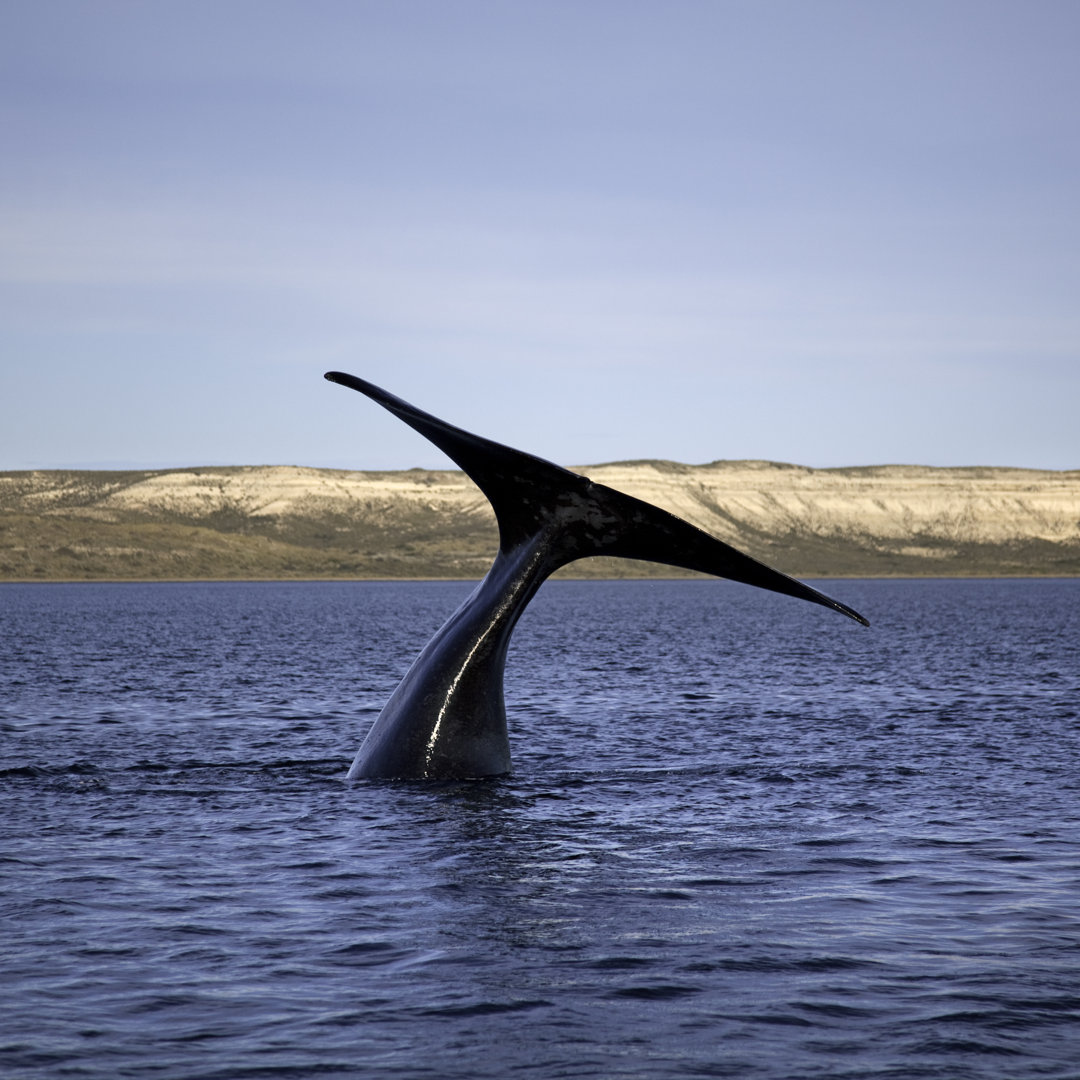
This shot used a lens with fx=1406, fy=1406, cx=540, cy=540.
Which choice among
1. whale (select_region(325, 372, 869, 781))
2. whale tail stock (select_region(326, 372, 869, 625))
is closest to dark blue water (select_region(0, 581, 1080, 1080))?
whale (select_region(325, 372, 869, 781))

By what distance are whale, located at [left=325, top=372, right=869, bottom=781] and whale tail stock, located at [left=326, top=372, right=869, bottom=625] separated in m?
0.01

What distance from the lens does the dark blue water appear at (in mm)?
8820

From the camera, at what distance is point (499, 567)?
1631 cm

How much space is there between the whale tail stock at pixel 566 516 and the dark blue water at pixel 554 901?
9.62 feet

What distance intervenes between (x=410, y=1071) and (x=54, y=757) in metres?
15.0

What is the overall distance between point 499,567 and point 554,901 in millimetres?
5018

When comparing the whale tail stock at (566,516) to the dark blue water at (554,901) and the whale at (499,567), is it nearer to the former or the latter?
the whale at (499,567)

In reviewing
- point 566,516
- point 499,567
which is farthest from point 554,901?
point 499,567

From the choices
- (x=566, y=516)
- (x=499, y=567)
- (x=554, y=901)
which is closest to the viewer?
(x=554, y=901)

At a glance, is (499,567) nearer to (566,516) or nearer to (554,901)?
(566,516)

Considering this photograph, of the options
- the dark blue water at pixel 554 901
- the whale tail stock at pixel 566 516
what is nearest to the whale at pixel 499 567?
the whale tail stock at pixel 566 516

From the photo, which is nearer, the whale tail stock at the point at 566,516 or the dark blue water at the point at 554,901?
the dark blue water at the point at 554,901

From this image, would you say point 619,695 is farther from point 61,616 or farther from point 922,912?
point 61,616

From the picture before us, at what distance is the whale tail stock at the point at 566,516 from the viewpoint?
15.0 meters
